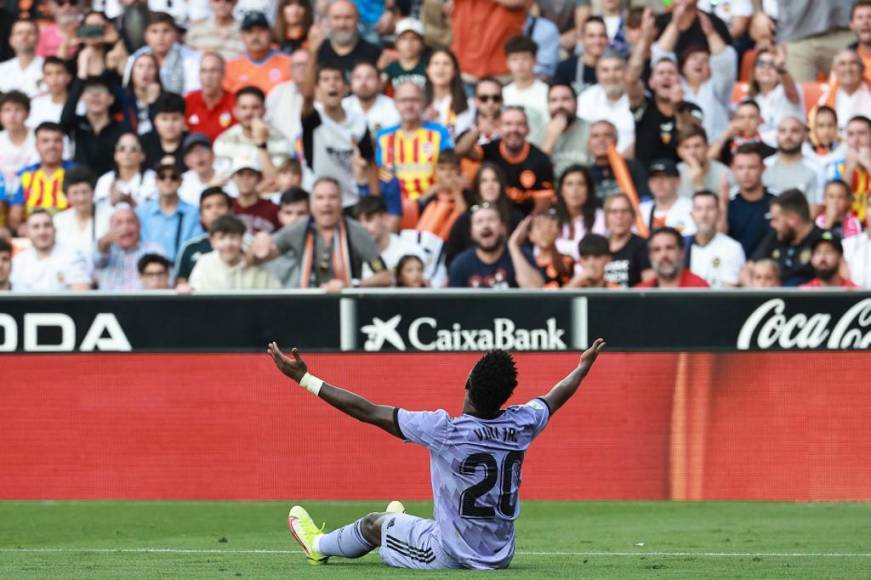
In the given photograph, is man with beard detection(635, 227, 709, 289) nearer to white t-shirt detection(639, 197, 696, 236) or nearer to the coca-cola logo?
white t-shirt detection(639, 197, 696, 236)

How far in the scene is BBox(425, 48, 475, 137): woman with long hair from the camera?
16984 millimetres

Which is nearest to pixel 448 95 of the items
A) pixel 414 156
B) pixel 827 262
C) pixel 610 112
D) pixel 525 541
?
pixel 414 156

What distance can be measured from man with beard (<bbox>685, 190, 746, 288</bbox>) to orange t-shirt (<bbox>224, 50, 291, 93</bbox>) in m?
4.97

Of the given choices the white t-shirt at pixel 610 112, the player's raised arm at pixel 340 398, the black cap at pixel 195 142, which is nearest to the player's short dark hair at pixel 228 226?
the black cap at pixel 195 142

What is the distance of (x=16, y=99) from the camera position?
17391mm

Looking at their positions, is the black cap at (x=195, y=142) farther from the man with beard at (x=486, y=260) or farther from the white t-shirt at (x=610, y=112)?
the white t-shirt at (x=610, y=112)

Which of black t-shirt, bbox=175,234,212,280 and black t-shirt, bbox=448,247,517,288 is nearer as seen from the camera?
black t-shirt, bbox=448,247,517,288

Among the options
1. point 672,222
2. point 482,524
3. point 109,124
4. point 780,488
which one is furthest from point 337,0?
point 482,524

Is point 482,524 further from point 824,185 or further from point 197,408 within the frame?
point 824,185

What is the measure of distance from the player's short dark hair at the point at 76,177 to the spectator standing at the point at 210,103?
4.80 feet

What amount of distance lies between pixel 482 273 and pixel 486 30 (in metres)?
4.02

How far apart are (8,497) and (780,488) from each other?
6.77 meters

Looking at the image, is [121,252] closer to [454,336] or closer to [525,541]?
[454,336]

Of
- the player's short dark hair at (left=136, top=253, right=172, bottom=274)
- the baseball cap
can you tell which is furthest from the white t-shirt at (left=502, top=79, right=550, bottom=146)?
the player's short dark hair at (left=136, top=253, right=172, bottom=274)
